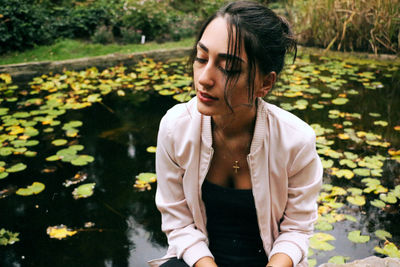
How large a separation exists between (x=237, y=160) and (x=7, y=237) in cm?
161

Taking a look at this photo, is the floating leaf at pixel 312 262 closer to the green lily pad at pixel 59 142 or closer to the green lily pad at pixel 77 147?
the green lily pad at pixel 77 147

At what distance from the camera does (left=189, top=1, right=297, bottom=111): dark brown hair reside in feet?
3.64

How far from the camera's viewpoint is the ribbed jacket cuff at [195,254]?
127 centimetres

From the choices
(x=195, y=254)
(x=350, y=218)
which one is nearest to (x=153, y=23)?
(x=350, y=218)

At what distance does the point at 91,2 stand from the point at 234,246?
741cm

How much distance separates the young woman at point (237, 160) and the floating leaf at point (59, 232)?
105cm

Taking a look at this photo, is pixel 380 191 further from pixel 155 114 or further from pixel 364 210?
pixel 155 114

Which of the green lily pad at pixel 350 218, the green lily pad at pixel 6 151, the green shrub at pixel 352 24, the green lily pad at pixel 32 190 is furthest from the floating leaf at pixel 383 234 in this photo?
the green shrub at pixel 352 24

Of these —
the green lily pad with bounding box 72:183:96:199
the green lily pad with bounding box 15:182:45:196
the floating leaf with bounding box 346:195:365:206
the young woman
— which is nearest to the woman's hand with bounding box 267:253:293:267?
the young woman

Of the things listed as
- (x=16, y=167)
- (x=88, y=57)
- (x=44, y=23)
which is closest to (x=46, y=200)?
(x=16, y=167)

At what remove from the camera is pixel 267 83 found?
1265 mm

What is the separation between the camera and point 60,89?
4445mm

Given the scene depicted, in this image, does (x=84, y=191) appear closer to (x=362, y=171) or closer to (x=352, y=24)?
(x=362, y=171)

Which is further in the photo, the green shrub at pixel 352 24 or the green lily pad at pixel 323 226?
the green shrub at pixel 352 24
